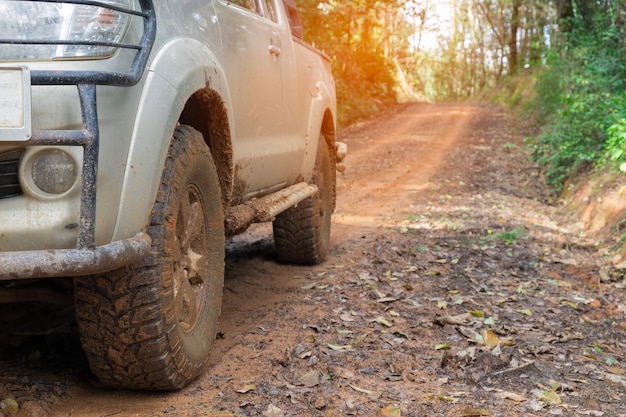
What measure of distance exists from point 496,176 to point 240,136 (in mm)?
8775

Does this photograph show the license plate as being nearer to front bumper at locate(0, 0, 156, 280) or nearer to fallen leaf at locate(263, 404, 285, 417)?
front bumper at locate(0, 0, 156, 280)

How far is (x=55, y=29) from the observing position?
220 centimetres

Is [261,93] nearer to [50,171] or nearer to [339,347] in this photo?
[339,347]

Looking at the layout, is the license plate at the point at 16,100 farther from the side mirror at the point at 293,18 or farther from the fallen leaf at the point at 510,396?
the side mirror at the point at 293,18

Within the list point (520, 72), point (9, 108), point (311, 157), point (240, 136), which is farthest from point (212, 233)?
point (520, 72)

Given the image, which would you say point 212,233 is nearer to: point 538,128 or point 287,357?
point 287,357

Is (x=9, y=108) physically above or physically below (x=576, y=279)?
above

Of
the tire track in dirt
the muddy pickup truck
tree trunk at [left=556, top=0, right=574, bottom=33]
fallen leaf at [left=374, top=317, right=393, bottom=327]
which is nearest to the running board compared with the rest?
the muddy pickup truck

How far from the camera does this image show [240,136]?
3.47m

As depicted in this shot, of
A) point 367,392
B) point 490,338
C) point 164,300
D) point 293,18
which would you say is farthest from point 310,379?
point 293,18

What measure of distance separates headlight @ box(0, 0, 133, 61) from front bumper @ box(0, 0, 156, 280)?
0.28 ft

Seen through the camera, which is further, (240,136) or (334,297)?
(334,297)

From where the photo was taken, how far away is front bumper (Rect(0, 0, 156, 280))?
2.02m

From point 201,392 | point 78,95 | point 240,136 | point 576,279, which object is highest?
point 78,95
